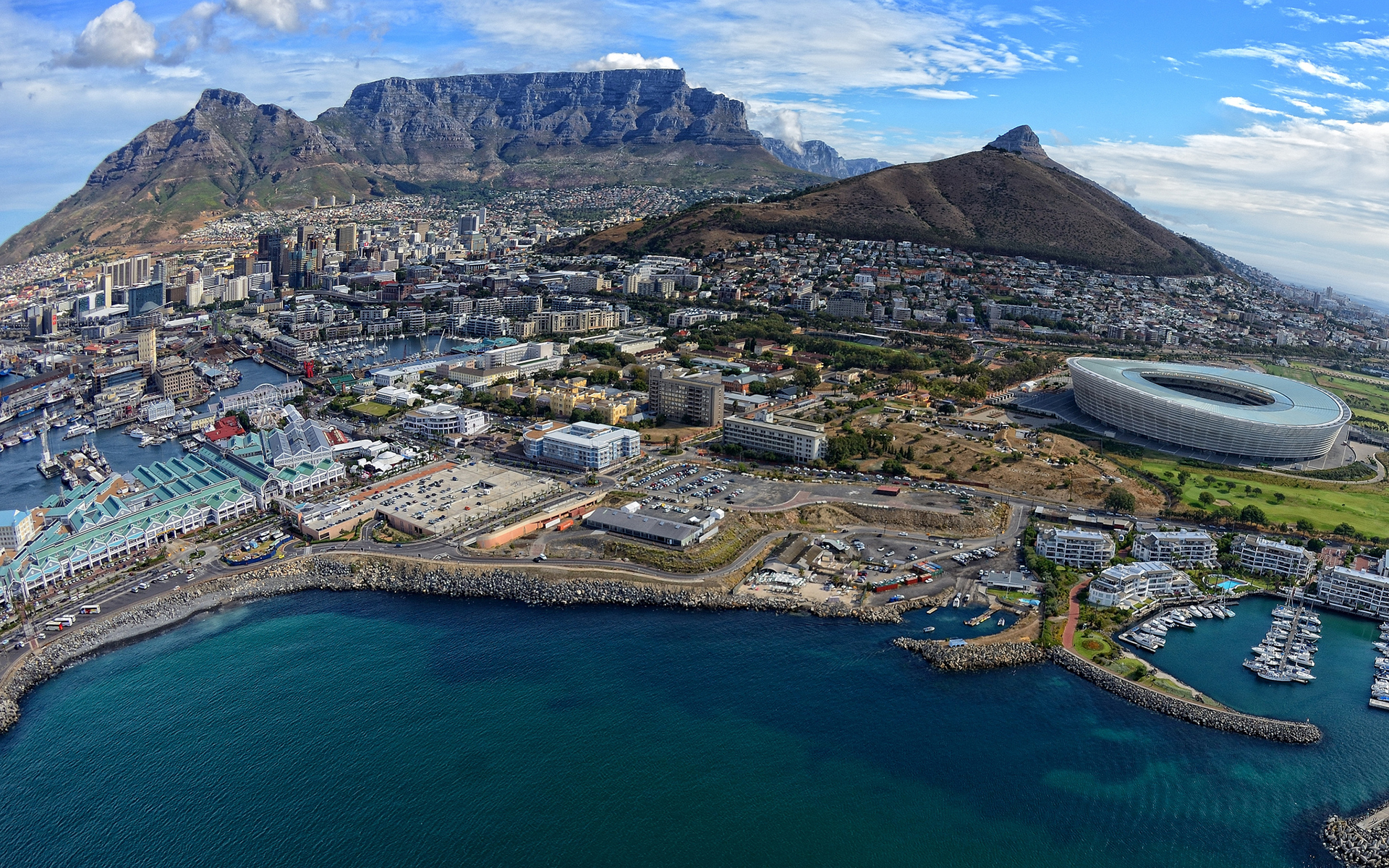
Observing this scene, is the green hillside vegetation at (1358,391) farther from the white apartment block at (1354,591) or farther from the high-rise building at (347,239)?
the high-rise building at (347,239)

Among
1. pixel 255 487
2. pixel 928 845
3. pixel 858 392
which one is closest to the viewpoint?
pixel 928 845

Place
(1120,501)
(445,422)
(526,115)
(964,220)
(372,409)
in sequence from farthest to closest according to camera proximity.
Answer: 1. (526,115)
2. (964,220)
3. (372,409)
4. (445,422)
5. (1120,501)

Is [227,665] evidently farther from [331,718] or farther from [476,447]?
[476,447]

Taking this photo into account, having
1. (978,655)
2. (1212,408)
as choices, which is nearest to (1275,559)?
(978,655)

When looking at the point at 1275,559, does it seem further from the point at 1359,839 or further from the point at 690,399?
the point at 690,399

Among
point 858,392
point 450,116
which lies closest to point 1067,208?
point 858,392

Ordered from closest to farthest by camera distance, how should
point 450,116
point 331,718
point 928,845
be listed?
point 928,845 < point 331,718 < point 450,116

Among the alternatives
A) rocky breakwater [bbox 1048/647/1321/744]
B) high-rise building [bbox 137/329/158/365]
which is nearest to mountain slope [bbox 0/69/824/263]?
high-rise building [bbox 137/329/158/365]
